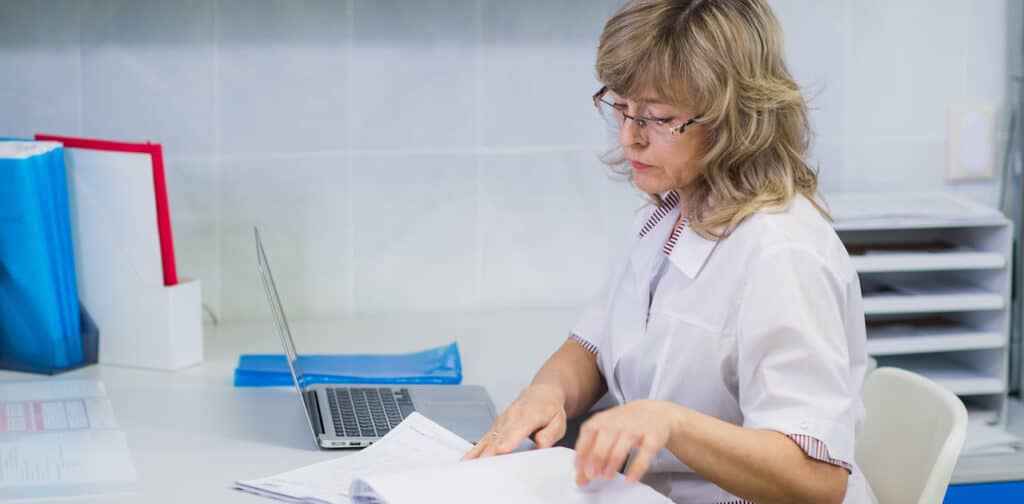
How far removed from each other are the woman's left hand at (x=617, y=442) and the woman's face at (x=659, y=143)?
310 millimetres

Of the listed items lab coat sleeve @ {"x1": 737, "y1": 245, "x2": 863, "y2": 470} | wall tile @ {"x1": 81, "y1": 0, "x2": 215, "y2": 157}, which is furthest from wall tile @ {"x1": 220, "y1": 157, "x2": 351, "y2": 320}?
lab coat sleeve @ {"x1": 737, "y1": 245, "x2": 863, "y2": 470}

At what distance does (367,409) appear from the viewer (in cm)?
151

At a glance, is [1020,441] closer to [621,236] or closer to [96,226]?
[621,236]

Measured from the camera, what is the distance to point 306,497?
1.17m

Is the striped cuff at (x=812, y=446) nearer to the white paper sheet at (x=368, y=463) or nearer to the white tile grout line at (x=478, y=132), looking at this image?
the white paper sheet at (x=368, y=463)

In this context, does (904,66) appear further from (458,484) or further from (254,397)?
(458,484)

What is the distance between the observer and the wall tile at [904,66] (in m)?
2.16

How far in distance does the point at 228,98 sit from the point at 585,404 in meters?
0.93

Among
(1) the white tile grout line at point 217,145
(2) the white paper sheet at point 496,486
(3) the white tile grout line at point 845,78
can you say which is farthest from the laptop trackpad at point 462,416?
(3) the white tile grout line at point 845,78

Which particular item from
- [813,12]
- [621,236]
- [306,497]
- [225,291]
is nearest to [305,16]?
[225,291]

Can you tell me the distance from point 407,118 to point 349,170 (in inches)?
5.5

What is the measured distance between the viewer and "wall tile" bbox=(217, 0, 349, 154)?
2.02 metres

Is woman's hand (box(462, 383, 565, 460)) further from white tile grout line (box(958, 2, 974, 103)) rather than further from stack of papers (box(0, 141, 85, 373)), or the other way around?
white tile grout line (box(958, 2, 974, 103))

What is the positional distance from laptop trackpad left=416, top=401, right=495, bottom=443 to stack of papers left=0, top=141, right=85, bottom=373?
58cm
